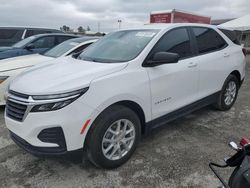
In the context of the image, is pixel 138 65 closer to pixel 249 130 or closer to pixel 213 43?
pixel 213 43

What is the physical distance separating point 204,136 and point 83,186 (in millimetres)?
Answer: 2061

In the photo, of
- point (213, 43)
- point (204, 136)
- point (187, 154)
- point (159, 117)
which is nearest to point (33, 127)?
point (159, 117)

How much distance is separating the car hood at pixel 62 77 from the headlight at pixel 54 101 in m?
0.04

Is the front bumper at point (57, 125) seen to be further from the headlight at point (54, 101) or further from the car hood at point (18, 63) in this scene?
the car hood at point (18, 63)

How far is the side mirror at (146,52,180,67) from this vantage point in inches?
115

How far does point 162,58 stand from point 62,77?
1215 mm

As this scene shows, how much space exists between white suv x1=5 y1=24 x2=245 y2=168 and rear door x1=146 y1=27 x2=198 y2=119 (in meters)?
0.01

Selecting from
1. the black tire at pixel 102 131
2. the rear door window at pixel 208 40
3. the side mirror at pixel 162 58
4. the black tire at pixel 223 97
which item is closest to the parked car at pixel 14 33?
the rear door window at pixel 208 40

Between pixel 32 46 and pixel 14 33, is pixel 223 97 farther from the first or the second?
pixel 14 33

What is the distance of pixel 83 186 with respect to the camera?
101 inches

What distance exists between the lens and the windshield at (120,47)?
3145mm

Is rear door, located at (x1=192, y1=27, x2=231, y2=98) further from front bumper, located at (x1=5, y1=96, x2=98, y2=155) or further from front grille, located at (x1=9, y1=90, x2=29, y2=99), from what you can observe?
front grille, located at (x1=9, y1=90, x2=29, y2=99)

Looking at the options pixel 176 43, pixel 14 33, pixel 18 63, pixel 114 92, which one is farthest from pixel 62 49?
pixel 14 33

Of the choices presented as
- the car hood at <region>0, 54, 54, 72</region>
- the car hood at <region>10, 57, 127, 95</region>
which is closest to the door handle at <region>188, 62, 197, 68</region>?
the car hood at <region>10, 57, 127, 95</region>
